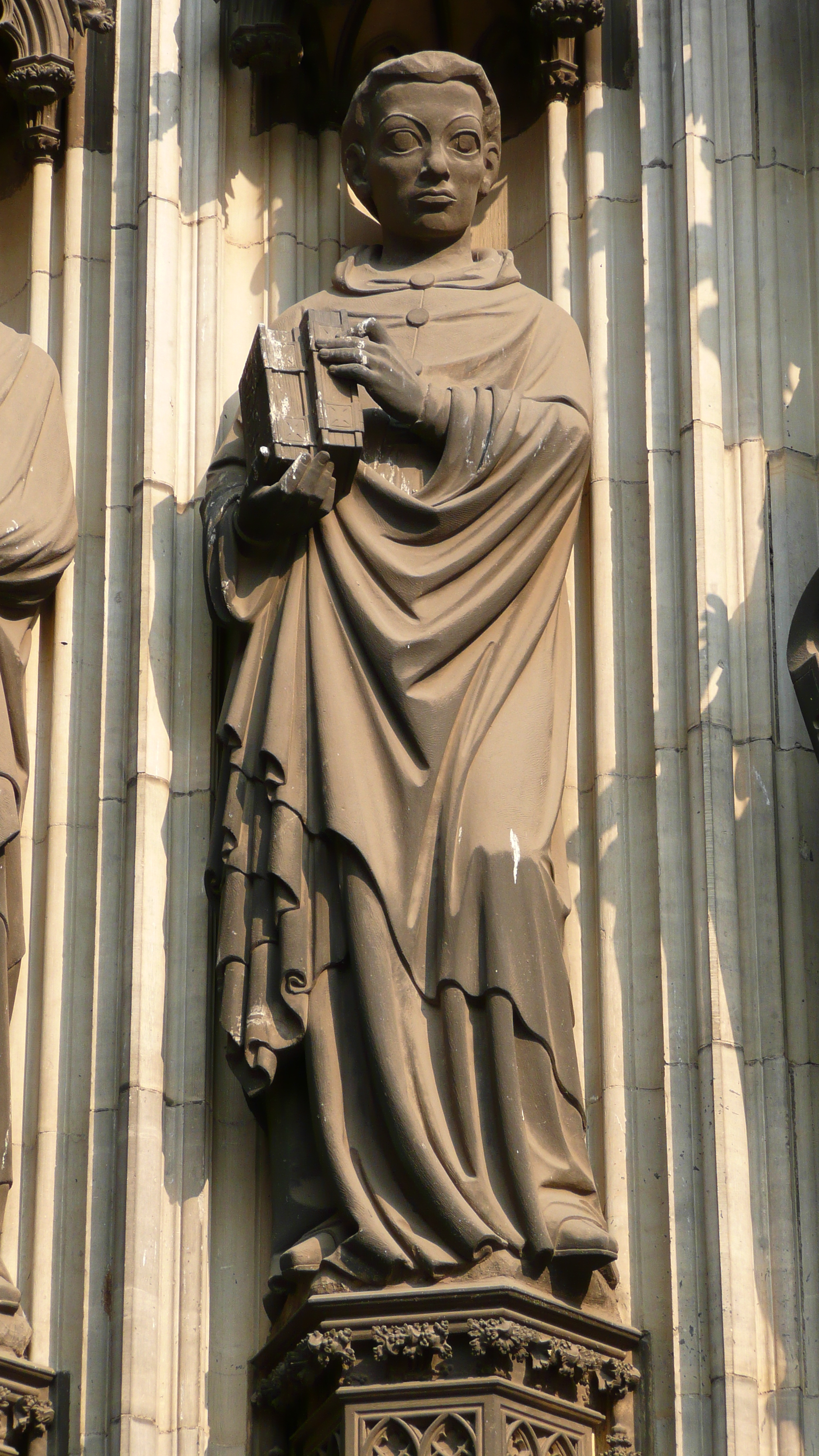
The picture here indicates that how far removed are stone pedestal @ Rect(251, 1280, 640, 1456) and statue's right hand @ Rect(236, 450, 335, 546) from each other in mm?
1962

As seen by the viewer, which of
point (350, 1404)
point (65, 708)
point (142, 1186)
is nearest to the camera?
point (350, 1404)

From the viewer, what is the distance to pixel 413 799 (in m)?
7.61

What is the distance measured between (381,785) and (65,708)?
1050 millimetres

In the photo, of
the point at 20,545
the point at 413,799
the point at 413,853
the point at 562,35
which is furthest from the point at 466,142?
the point at 413,853

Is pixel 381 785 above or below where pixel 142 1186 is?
above

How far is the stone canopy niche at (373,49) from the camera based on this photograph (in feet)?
29.4

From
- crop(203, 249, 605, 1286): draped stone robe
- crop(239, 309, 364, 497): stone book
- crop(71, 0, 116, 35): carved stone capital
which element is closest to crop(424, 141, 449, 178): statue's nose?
crop(203, 249, 605, 1286): draped stone robe

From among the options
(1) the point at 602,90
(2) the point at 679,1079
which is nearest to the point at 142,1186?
(2) the point at 679,1079

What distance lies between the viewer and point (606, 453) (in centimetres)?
833

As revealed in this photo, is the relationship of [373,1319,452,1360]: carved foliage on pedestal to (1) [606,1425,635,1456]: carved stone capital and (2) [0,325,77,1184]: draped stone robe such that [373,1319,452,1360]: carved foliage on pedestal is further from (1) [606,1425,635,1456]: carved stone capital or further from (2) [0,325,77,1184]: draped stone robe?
(2) [0,325,77,1184]: draped stone robe

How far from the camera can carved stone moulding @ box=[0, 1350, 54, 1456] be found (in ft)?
24.1

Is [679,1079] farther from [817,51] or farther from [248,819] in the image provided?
[817,51]

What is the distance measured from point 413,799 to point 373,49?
8.70ft

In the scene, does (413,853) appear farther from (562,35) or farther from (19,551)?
(562,35)
